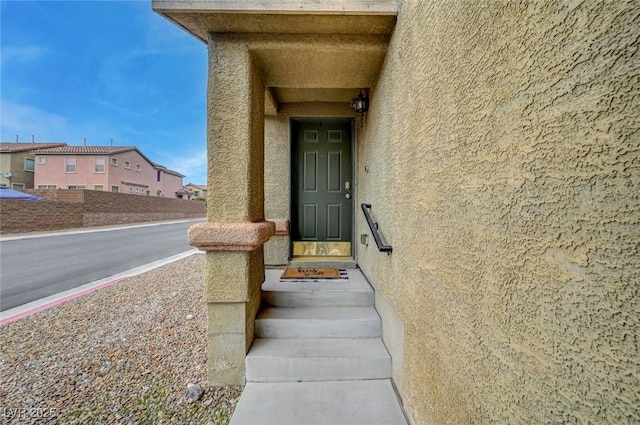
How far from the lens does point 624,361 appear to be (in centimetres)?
58

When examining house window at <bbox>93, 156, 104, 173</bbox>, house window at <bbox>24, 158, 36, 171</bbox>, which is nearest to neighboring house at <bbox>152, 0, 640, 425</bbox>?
house window at <bbox>93, 156, 104, 173</bbox>

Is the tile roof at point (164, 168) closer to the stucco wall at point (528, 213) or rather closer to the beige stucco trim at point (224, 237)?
the beige stucco trim at point (224, 237)

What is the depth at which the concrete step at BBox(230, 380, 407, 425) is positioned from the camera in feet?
5.87

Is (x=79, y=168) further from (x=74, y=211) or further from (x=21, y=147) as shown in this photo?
(x=74, y=211)

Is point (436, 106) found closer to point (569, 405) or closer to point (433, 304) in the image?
point (433, 304)

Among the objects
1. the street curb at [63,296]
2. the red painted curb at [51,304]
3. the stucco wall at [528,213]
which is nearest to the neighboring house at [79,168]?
the street curb at [63,296]

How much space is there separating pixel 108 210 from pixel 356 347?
69.1 ft

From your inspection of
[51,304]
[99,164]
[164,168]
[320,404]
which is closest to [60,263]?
[51,304]

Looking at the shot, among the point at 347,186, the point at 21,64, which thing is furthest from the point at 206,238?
the point at 21,64

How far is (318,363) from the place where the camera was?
220cm

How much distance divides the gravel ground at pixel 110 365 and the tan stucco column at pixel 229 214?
1.11ft

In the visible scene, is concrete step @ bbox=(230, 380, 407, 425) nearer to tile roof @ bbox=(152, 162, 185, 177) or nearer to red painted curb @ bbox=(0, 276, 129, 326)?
red painted curb @ bbox=(0, 276, 129, 326)

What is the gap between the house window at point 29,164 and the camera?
24.4 metres

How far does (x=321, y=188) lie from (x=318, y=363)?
2721mm
